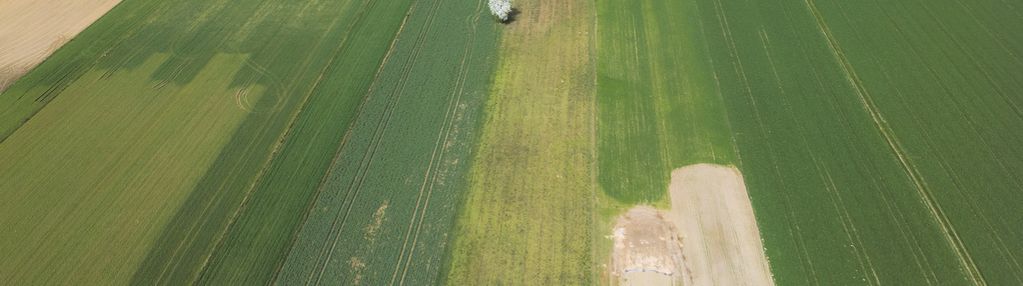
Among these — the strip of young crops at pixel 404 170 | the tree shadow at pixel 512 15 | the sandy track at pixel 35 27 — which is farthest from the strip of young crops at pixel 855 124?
the sandy track at pixel 35 27

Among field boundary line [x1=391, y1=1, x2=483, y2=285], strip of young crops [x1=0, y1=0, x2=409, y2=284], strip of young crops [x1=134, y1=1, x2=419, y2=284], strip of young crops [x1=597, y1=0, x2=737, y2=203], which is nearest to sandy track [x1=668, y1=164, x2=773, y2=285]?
strip of young crops [x1=597, y1=0, x2=737, y2=203]

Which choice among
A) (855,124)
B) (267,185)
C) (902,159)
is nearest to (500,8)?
(267,185)

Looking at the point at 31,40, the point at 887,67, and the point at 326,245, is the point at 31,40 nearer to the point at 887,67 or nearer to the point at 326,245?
the point at 326,245

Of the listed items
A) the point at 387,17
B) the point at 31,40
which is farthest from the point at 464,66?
the point at 31,40

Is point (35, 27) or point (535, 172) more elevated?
point (535, 172)

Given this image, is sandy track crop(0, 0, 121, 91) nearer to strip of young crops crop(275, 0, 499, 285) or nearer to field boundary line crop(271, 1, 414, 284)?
field boundary line crop(271, 1, 414, 284)

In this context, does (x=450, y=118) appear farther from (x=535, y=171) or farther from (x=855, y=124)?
(x=855, y=124)

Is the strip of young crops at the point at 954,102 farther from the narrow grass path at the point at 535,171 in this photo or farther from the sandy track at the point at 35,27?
the sandy track at the point at 35,27
